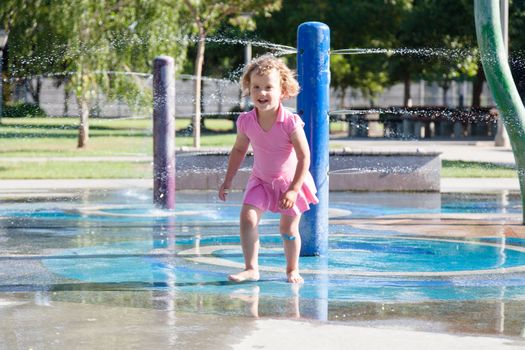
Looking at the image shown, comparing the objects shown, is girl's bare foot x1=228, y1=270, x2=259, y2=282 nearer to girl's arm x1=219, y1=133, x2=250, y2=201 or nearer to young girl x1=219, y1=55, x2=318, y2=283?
young girl x1=219, y1=55, x2=318, y2=283

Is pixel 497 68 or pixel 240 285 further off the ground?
pixel 497 68

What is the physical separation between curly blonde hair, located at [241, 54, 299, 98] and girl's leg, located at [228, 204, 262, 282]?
73 cm

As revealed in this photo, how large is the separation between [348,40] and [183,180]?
90.6 ft

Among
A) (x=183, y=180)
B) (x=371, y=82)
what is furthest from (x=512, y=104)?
(x=371, y=82)

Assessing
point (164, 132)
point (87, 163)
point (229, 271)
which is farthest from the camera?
point (87, 163)

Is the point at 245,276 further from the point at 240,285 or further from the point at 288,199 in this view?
the point at 288,199

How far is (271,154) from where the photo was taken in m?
7.41

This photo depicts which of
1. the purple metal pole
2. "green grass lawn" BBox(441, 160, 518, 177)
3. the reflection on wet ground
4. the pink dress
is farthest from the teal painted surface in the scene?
"green grass lawn" BBox(441, 160, 518, 177)

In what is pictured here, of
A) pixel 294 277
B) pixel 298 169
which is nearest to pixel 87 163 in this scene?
pixel 294 277

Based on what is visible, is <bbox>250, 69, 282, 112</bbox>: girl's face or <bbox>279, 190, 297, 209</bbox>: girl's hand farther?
<bbox>250, 69, 282, 112</bbox>: girl's face

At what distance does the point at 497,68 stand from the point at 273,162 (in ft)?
11.6

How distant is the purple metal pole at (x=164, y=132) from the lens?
476 inches

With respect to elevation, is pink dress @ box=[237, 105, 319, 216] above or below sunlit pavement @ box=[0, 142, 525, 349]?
above

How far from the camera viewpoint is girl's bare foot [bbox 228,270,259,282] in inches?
290
